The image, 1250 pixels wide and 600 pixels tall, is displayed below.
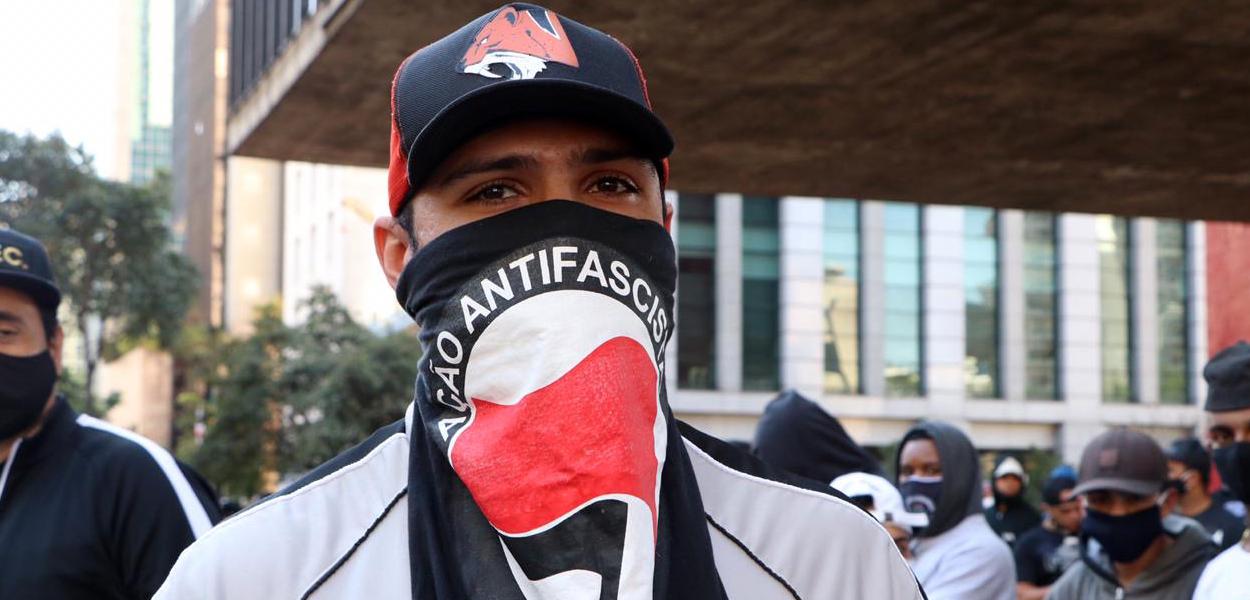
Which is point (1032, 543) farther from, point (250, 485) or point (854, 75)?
point (250, 485)

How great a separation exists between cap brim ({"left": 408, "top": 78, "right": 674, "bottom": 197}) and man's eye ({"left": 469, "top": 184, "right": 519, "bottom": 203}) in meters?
0.06

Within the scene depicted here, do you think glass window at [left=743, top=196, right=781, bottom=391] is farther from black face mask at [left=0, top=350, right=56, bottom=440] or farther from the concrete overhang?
black face mask at [left=0, top=350, right=56, bottom=440]

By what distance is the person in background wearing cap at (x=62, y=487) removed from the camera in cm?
417

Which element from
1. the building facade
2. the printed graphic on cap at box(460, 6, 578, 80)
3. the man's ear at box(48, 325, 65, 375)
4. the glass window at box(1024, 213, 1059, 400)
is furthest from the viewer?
the glass window at box(1024, 213, 1059, 400)

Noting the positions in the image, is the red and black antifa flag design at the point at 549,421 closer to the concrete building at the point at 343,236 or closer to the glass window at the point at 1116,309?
the glass window at the point at 1116,309

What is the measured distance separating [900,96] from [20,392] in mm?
8550

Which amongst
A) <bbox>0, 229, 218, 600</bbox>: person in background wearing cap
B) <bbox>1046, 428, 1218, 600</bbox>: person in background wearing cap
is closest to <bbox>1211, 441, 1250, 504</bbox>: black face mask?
<bbox>1046, 428, 1218, 600</bbox>: person in background wearing cap

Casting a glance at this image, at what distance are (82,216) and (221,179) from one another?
5661 centimetres

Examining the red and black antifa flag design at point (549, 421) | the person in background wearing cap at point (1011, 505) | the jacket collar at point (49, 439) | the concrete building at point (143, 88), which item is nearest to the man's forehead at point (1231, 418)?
the jacket collar at point (49, 439)

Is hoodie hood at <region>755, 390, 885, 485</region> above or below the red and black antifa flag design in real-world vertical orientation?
below

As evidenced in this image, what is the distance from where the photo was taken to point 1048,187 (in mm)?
14781

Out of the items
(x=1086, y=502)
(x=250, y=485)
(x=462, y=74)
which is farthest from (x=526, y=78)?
(x=250, y=485)

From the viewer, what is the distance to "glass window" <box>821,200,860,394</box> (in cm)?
4991

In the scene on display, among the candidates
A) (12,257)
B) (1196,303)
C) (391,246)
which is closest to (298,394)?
(1196,303)
